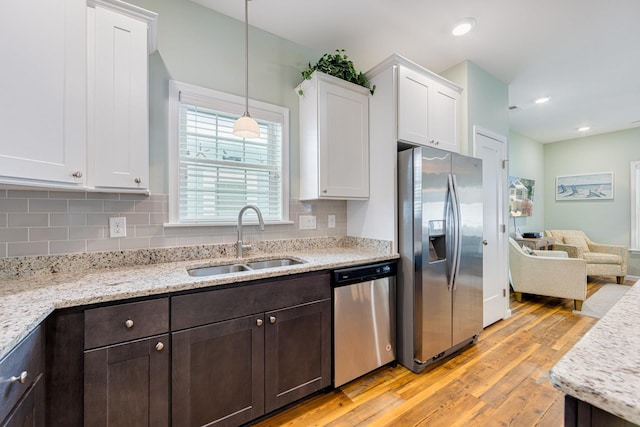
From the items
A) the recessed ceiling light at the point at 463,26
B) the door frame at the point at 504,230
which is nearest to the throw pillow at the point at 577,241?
the door frame at the point at 504,230

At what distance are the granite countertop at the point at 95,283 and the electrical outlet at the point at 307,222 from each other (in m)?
0.47

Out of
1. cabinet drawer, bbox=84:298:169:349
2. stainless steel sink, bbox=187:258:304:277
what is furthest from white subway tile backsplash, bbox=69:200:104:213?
cabinet drawer, bbox=84:298:169:349

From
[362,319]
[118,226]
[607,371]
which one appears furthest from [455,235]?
[118,226]

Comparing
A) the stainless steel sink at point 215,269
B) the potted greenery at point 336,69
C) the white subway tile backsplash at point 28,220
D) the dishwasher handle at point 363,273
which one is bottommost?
the dishwasher handle at point 363,273

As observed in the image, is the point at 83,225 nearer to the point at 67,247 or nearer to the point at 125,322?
the point at 67,247

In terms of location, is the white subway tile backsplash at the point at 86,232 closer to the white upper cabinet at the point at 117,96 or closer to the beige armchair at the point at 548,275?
the white upper cabinet at the point at 117,96

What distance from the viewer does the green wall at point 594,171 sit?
4910 mm

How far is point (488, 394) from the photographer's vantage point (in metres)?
1.90

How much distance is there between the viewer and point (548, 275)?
3525 millimetres

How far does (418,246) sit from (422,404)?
3.47 ft

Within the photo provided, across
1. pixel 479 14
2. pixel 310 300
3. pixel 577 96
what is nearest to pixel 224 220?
pixel 310 300

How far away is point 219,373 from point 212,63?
6.91 feet

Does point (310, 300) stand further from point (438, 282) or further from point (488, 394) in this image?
point (488, 394)

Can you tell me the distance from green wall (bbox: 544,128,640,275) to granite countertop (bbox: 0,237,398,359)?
5.83 m
